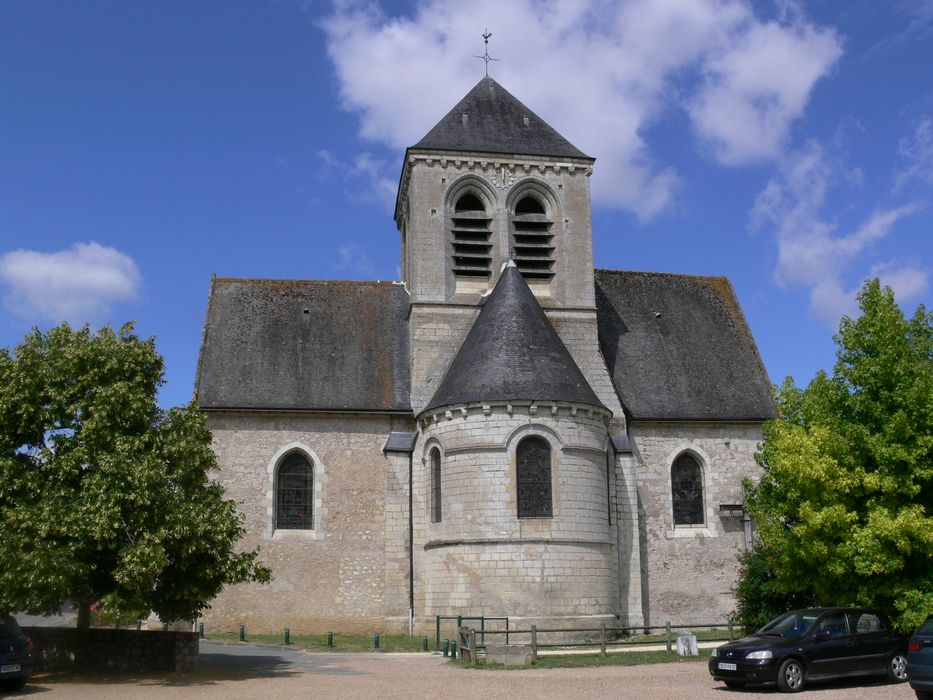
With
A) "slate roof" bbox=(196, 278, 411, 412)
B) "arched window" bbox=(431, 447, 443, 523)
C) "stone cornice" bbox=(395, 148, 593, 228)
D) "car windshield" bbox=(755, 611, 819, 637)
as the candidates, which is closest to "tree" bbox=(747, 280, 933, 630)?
"car windshield" bbox=(755, 611, 819, 637)

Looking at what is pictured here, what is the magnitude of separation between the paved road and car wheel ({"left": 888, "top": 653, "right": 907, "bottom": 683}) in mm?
306

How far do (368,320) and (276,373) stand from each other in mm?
3216

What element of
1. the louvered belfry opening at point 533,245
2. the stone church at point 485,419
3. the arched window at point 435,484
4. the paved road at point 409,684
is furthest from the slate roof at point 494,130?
the paved road at point 409,684

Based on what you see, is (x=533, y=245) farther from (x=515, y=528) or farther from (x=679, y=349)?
(x=515, y=528)

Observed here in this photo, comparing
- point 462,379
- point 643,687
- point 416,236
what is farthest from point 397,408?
point 643,687

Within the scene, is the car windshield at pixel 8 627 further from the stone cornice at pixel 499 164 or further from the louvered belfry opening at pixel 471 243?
the stone cornice at pixel 499 164

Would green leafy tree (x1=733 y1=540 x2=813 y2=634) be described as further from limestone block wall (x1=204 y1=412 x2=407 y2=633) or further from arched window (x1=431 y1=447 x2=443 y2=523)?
limestone block wall (x1=204 y1=412 x2=407 y2=633)

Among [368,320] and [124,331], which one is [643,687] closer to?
[124,331]

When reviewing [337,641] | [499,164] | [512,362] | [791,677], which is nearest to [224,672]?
[337,641]

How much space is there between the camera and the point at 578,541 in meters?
20.4

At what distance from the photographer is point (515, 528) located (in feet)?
66.1

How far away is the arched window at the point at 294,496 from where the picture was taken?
22.8m

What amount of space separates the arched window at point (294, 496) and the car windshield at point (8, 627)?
9.59 metres

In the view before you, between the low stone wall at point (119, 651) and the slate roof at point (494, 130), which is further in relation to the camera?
the slate roof at point (494, 130)
